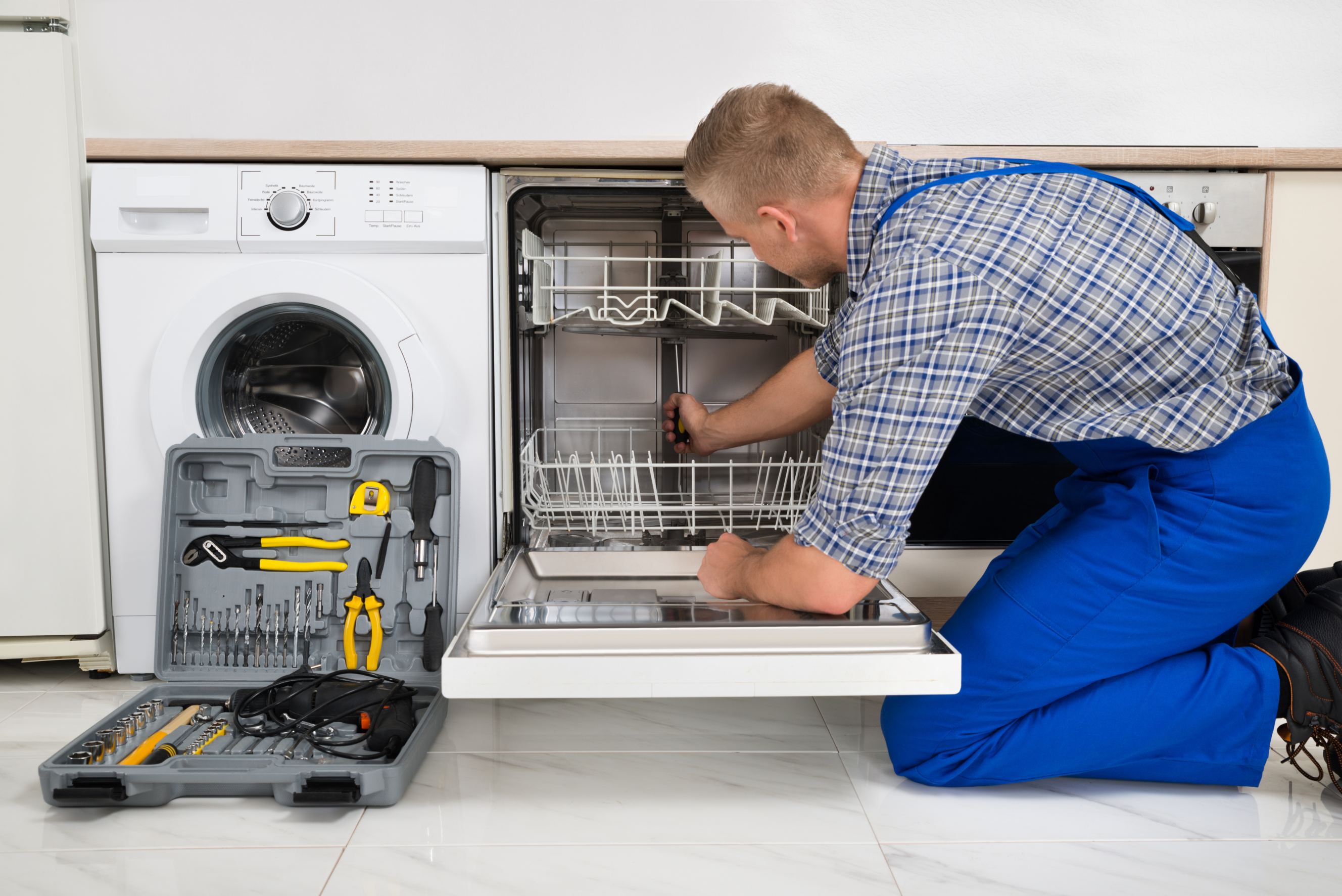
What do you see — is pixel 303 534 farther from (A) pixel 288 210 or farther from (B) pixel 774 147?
(B) pixel 774 147

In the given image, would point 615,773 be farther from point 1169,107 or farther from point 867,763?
point 1169,107

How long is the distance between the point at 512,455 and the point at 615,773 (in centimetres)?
62

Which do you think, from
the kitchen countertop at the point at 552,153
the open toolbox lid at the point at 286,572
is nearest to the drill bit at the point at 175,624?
the open toolbox lid at the point at 286,572

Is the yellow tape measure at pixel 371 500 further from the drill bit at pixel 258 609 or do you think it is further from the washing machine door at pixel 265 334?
the drill bit at pixel 258 609

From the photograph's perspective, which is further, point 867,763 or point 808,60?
point 808,60

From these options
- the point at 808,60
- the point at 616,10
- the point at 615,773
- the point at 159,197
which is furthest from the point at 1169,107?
the point at 159,197

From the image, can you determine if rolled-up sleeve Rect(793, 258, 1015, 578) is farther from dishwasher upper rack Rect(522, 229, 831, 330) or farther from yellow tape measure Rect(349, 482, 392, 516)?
yellow tape measure Rect(349, 482, 392, 516)

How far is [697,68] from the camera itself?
2.29m

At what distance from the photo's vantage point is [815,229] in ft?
3.89

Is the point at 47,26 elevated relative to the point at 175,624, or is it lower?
elevated

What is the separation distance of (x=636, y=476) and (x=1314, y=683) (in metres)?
1.04

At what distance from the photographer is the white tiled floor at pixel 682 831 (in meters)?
1.02

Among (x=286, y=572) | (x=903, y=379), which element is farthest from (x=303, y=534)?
(x=903, y=379)

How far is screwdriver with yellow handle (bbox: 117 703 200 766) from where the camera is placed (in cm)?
123
